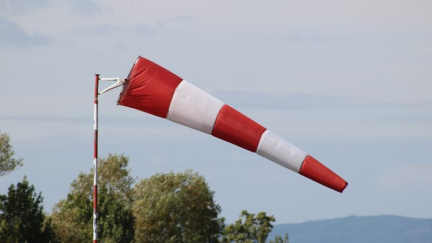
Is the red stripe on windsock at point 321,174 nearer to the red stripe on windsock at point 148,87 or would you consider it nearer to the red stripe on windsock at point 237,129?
the red stripe on windsock at point 237,129

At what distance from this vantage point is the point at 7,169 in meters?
85.6

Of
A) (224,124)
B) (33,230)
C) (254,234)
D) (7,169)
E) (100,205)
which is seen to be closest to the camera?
(224,124)

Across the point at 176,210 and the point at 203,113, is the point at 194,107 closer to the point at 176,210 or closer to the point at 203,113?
the point at 203,113

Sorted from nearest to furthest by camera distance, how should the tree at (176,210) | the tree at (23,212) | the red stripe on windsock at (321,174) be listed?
the red stripe on windsock at (321,174) < the tree at (23,212) < the tree at (176,210)

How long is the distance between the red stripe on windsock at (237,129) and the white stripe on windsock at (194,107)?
192 millimetres

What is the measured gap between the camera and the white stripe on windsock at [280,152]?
22797 mm

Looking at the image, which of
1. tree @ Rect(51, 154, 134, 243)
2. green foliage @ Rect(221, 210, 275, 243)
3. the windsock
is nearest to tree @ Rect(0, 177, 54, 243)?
tree @ Rect(51, 154, 134, 243)

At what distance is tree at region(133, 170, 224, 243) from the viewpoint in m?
90.7

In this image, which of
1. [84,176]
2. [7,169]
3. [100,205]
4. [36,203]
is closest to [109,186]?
[84,176]

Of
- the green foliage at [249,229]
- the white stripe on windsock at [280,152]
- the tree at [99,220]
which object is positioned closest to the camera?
the white stripe on windsock at [280,152]

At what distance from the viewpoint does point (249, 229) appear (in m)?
120

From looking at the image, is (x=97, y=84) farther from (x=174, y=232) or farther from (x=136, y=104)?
(x=174, y=232)

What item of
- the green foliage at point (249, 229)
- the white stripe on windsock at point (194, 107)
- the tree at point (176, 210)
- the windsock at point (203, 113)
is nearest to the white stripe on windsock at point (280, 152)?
the windsock at point (203, 113)

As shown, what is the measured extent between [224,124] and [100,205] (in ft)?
136
